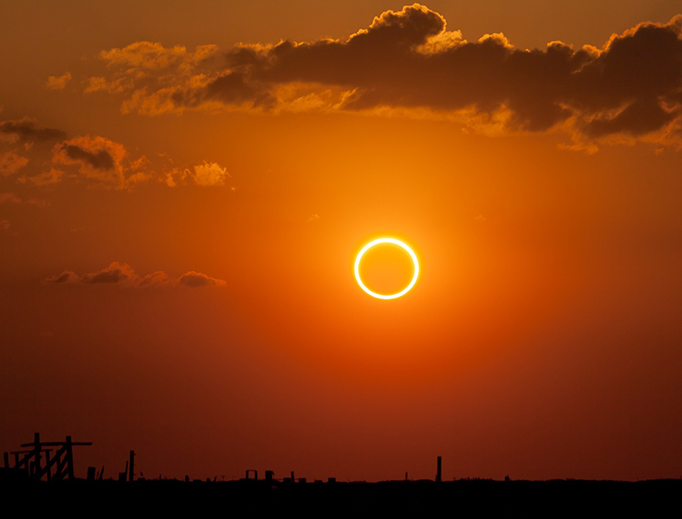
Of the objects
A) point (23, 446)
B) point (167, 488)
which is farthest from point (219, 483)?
point (23, 446)

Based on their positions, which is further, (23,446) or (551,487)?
(23,446)

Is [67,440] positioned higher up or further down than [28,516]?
higher up

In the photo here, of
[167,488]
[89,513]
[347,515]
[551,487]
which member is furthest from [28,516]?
[551,487]

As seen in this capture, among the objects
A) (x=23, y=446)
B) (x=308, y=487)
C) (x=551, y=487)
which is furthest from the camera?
(x=23, y=446)

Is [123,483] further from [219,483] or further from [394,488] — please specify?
[394,488]

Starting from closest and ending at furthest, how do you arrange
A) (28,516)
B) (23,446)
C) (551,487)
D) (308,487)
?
(28,516) < (308,487) < (551,487) < (23,446)

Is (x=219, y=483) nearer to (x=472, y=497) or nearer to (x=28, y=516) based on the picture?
(x=28, y=516)
